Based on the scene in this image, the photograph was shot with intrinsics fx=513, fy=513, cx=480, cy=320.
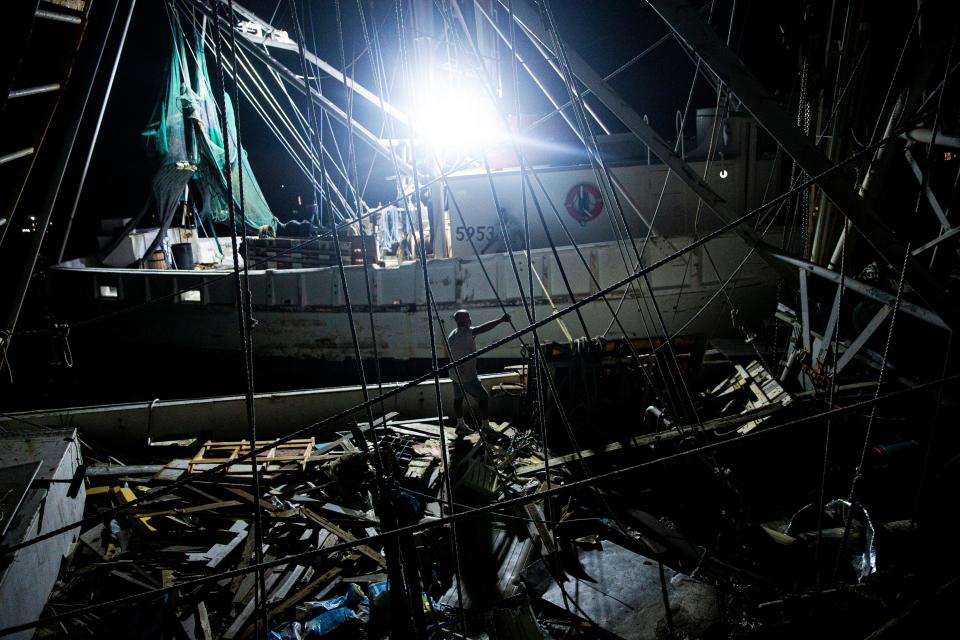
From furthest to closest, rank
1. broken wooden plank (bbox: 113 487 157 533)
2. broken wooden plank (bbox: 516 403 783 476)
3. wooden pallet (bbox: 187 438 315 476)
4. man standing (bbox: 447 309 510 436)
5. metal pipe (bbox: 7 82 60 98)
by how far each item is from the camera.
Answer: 1. man standing (bbox: 447 309 510 436)
2. wooden pallet (bbox: 187 438 315 476)
3. broken wooden plank (bbox: 516 403 783 476)
4. broken wooden plank (bbox: 113 487 157 533)
5. metal pipe (bbox: 7 82 60 98)

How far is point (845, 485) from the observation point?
587cm

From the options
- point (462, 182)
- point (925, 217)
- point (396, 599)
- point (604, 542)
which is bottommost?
point (604, 542)

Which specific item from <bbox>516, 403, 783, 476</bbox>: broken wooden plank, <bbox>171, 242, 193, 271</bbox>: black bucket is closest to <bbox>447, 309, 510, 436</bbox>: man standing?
<bbox>516, 403, 783, 476</bbox>: broken wooden plank

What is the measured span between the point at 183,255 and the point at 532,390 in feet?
37.3

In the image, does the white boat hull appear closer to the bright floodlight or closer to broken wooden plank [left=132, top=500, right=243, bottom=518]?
the bright floodlight

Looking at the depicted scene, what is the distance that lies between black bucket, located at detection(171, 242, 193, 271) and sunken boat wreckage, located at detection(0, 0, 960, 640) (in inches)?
53.7

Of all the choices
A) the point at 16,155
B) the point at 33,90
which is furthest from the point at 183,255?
the point at 33,90

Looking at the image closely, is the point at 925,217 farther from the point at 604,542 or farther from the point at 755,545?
the point at 604,542

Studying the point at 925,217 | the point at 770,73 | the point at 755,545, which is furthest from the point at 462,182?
the point at 770,73

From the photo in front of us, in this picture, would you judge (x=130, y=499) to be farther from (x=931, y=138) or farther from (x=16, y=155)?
(x=931, y=138)

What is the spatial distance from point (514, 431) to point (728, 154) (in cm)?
892

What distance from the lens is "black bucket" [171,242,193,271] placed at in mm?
14164

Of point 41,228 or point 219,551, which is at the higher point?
point 41,228

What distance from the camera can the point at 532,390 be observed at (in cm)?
786
